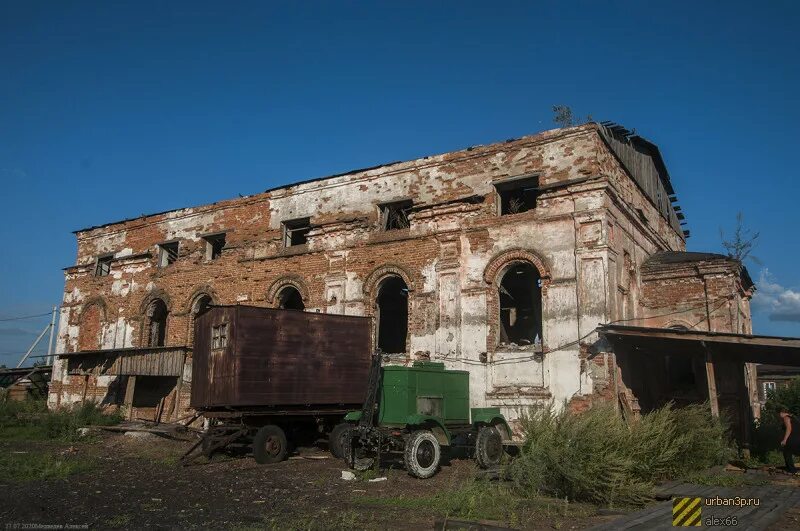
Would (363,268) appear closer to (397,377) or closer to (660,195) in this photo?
(397,377)

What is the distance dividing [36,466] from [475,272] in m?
10.5

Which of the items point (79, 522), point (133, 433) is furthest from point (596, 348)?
point (133, 433)

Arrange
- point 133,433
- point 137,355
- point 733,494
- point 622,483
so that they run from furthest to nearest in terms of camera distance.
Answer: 1. point 137,355
2. point 133,433
3. point 733,494
4. point 622,483

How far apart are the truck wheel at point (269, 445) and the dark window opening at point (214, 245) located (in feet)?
32.2

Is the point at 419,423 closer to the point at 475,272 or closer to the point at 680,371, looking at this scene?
the point at 475,272

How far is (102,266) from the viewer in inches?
993

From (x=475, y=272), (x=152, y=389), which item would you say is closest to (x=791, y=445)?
(x=475, y=272)

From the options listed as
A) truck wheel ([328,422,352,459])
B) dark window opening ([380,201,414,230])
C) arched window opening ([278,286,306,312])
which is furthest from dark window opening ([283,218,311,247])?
truck wheel ([328,422,352,459])

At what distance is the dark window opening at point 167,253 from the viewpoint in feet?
75.9

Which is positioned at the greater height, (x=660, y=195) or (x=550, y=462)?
(x=660, y=195)

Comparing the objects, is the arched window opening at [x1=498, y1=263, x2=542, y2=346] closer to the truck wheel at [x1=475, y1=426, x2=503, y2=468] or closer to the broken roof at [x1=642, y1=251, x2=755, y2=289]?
the broken roof at [x1=642, y1=251, x2=755, y2=289]

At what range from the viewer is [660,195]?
2136 cm

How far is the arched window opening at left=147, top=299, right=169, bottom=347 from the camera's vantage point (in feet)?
75.1

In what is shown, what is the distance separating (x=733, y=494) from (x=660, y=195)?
13.8 meters
